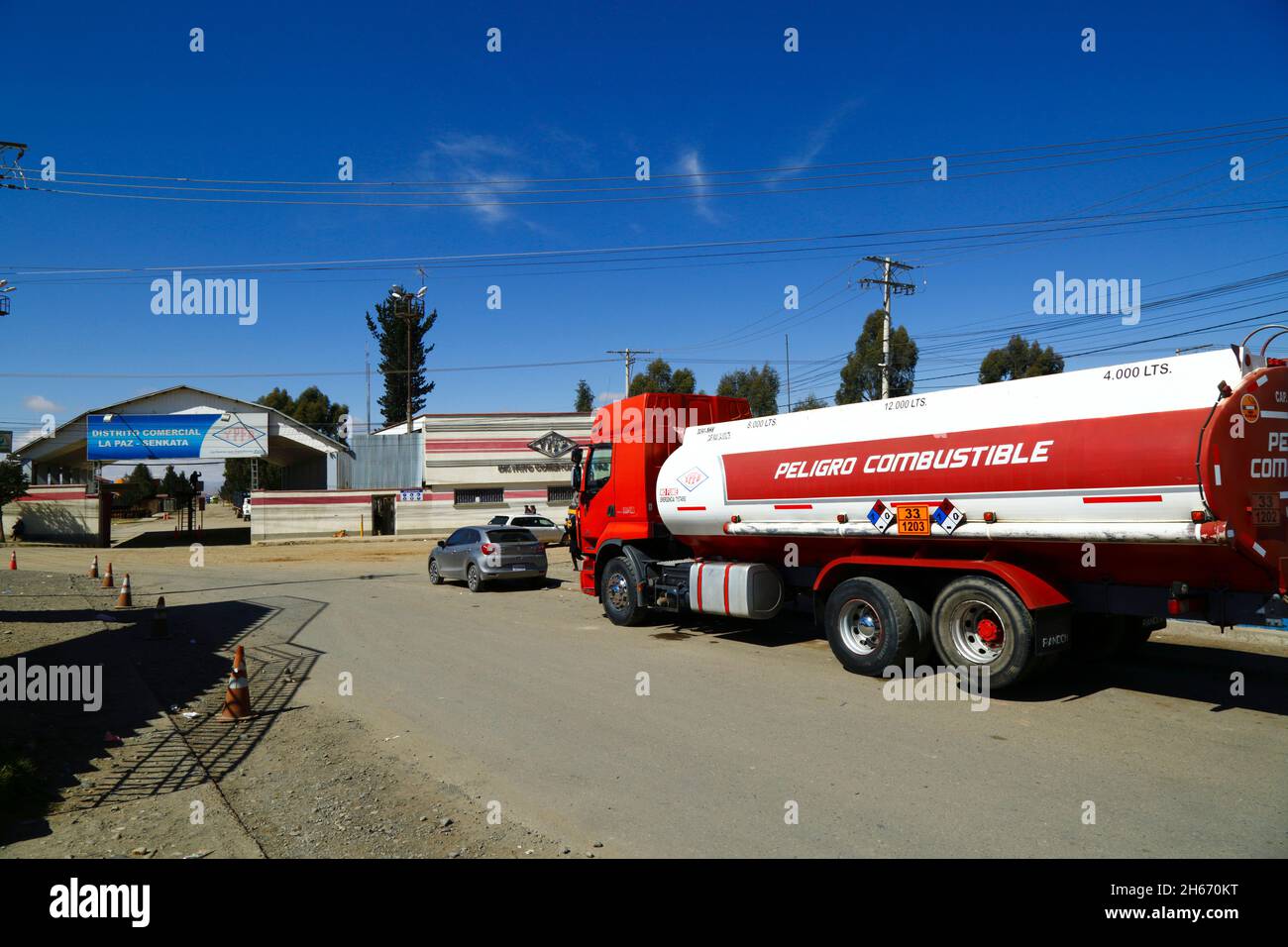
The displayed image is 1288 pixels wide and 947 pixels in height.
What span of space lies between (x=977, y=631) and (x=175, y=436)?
38391 millimetres

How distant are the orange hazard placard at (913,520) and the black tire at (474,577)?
11805 mm

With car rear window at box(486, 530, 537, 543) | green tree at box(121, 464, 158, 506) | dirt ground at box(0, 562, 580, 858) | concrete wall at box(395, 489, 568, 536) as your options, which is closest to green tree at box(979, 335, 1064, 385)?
concrete wall at box(395, 489, 568, 536)

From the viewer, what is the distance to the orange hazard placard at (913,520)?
876 centimetres

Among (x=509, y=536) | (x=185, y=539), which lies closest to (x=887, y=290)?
(x=509, y=536)

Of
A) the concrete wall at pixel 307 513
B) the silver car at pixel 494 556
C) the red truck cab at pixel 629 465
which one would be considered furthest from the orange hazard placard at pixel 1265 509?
the concrete wall at pixel 307 513

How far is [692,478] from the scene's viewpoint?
1211cm

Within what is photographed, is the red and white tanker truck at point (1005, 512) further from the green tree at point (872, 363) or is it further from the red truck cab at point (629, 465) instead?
the green tree at point (872, 363)

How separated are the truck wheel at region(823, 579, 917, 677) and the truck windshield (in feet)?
18.1

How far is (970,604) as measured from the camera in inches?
332

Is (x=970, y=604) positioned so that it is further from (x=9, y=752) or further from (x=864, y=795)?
(x=9, y=752)

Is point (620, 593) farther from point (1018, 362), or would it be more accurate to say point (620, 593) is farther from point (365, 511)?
point (1018, 362)
